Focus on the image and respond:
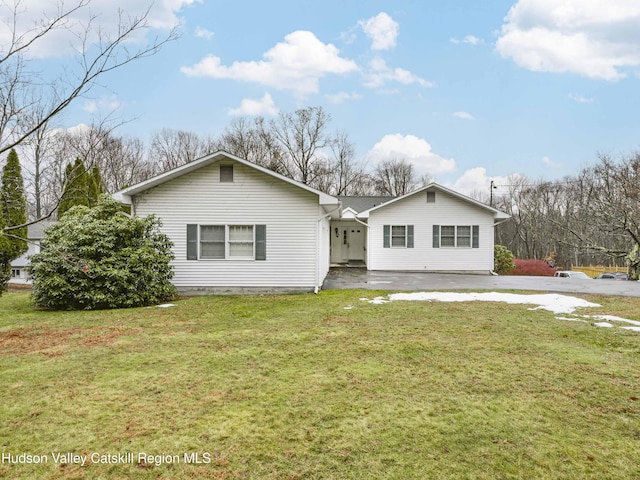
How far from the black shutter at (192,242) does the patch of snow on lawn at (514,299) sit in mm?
5684

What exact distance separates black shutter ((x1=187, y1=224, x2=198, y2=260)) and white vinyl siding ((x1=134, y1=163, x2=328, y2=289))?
0.10 metres

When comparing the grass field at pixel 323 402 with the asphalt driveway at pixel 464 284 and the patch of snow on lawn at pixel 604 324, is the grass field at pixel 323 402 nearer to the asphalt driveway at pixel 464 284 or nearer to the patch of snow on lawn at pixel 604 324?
the patch of snow on lawn at pixel 604 324

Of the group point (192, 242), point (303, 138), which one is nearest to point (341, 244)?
point (192, 242)

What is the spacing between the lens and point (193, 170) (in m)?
12.5

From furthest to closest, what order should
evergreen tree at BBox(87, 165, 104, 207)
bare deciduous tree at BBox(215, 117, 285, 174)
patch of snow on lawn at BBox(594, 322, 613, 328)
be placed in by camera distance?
1. bare deciduous tree at BBox(215, 117, 285, 174)
2. evergreen tree at BBox(87, 165, 104, 207)
3. patch of snow on lawn at BBox(594, 322, 613, 328)

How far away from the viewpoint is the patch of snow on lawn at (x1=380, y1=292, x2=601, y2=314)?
9.93m

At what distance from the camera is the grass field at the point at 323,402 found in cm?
301

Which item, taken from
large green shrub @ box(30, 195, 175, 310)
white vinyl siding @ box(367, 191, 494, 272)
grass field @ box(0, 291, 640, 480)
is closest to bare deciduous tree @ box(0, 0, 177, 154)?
grass field @ box(0, 291, 640, 480)

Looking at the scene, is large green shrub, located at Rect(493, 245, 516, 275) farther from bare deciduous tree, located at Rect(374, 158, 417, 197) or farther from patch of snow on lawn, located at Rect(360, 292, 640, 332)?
bare deciduous tree, located at Rect(374, 158, 417, 197)

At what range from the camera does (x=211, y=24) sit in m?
12.4

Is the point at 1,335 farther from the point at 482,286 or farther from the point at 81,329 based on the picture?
the point at 482,286

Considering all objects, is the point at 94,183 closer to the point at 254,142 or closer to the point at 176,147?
the point at 176,147

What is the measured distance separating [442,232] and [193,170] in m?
12.0

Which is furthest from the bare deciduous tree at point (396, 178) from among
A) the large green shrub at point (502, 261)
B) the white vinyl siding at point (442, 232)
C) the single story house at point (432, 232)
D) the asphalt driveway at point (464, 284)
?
the asphalt driveway at point (464, 284)
